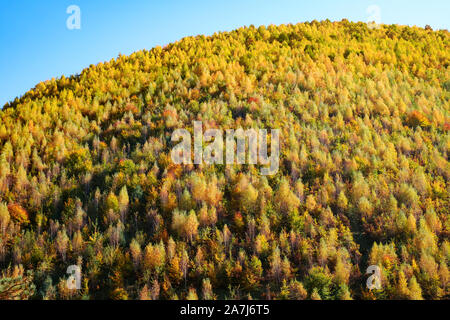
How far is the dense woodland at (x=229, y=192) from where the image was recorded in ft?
17.2

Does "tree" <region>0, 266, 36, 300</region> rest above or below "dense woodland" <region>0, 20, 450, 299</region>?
below

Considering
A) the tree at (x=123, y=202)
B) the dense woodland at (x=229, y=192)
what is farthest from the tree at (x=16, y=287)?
the tree at (x=123, y=202)

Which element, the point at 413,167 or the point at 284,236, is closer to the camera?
the point at 284,236

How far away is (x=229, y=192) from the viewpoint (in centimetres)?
766

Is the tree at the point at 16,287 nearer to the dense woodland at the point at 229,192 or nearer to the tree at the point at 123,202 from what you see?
the dense woodland at the point at 229,192

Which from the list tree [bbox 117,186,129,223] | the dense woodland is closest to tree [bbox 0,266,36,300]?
the dense woodland

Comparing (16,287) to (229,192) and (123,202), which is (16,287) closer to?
(123,202)

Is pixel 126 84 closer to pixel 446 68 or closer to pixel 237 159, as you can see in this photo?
pixel 237 159

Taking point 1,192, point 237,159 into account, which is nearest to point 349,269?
point 237,159

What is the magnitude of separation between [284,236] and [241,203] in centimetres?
143

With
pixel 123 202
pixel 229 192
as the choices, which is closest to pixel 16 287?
pixel 123 202

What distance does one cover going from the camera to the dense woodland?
5246 mm

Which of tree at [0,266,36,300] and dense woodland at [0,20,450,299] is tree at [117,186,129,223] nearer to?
dense woodland at [0,20,450,299]

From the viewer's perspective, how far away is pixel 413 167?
8.52 m
